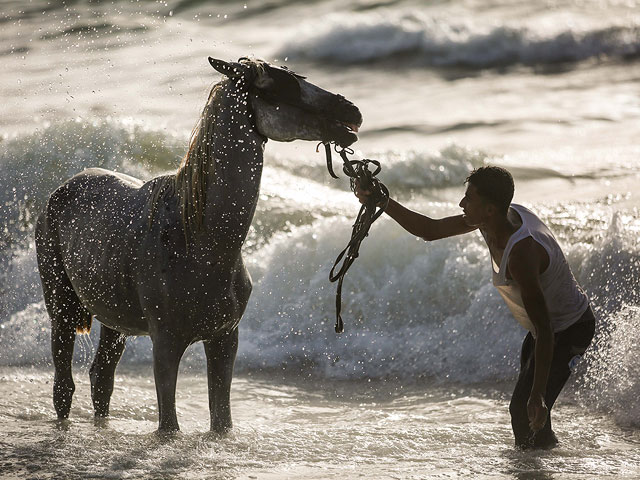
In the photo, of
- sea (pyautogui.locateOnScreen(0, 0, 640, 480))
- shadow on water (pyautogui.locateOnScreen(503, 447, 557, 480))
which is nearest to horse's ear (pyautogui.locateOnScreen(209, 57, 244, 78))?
sea (pyautogui.locateOnScreen(0, 0, 640, 480))

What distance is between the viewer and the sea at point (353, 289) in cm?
514

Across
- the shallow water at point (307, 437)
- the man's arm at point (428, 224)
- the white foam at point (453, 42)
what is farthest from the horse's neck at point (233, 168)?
the white foam at point (453, 42)

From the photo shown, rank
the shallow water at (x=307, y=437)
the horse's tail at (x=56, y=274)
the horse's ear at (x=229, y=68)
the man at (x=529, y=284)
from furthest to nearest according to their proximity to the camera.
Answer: the horse's tail at (x=56, y=274) < the shallow water at (x=307, y=437) < the man at (x=529, y=284) < the horse's ear at (x=229, y=68)

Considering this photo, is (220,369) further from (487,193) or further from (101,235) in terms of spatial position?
(487,193)

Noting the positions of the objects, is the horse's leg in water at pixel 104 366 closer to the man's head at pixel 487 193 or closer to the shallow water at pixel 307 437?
the shallow water at pixel 307 437

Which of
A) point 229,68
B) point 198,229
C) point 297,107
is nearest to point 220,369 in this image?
point 198,229

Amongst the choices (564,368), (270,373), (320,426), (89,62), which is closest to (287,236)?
(270,373)

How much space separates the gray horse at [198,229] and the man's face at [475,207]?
61 centimetres

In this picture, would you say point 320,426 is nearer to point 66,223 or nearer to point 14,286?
point 66,223

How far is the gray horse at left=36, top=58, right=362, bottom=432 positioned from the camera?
4.40m

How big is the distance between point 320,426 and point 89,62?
42.3 ft

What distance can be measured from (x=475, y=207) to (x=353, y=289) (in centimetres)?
399

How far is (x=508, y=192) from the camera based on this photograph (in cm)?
452

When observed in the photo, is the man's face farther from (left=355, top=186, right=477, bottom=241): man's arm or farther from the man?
(left=355, top=186, right=477, bottom=241): man's arm
